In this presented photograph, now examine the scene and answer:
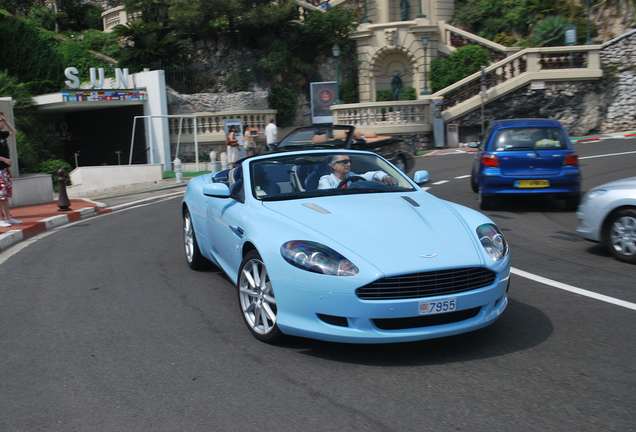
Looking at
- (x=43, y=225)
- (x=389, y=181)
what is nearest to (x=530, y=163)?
(x=389, y=181)

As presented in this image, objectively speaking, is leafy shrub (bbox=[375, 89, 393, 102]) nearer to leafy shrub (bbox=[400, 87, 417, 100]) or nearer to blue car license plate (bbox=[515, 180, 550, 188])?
leafy shrub (bbox=[400, 87, 417, 100])

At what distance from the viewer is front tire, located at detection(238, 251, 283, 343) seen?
4801 millimetres

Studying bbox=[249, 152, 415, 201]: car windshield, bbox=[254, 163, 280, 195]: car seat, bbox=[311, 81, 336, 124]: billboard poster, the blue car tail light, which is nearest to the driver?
bbox=[249, 152, 415, 201]: car windshield

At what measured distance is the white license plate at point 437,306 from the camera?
14.1 ft

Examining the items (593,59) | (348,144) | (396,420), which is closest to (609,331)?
(396,420)

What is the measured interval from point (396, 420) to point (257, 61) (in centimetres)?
3290

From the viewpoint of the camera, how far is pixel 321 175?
245 inches

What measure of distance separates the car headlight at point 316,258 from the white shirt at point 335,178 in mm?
1522

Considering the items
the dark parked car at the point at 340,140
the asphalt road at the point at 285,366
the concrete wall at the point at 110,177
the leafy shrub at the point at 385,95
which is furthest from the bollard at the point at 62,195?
the leafy shrub at the point at 385,95

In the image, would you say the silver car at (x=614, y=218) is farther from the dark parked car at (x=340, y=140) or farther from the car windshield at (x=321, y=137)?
the car windshield at (x=321, y=137)

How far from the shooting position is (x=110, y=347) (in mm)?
5012

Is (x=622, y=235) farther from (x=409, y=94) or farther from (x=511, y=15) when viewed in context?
(x=511, y=15)

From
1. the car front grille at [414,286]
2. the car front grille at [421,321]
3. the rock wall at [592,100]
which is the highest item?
the rock wall at [592,100]

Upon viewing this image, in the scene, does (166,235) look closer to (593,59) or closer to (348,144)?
(348,144)
